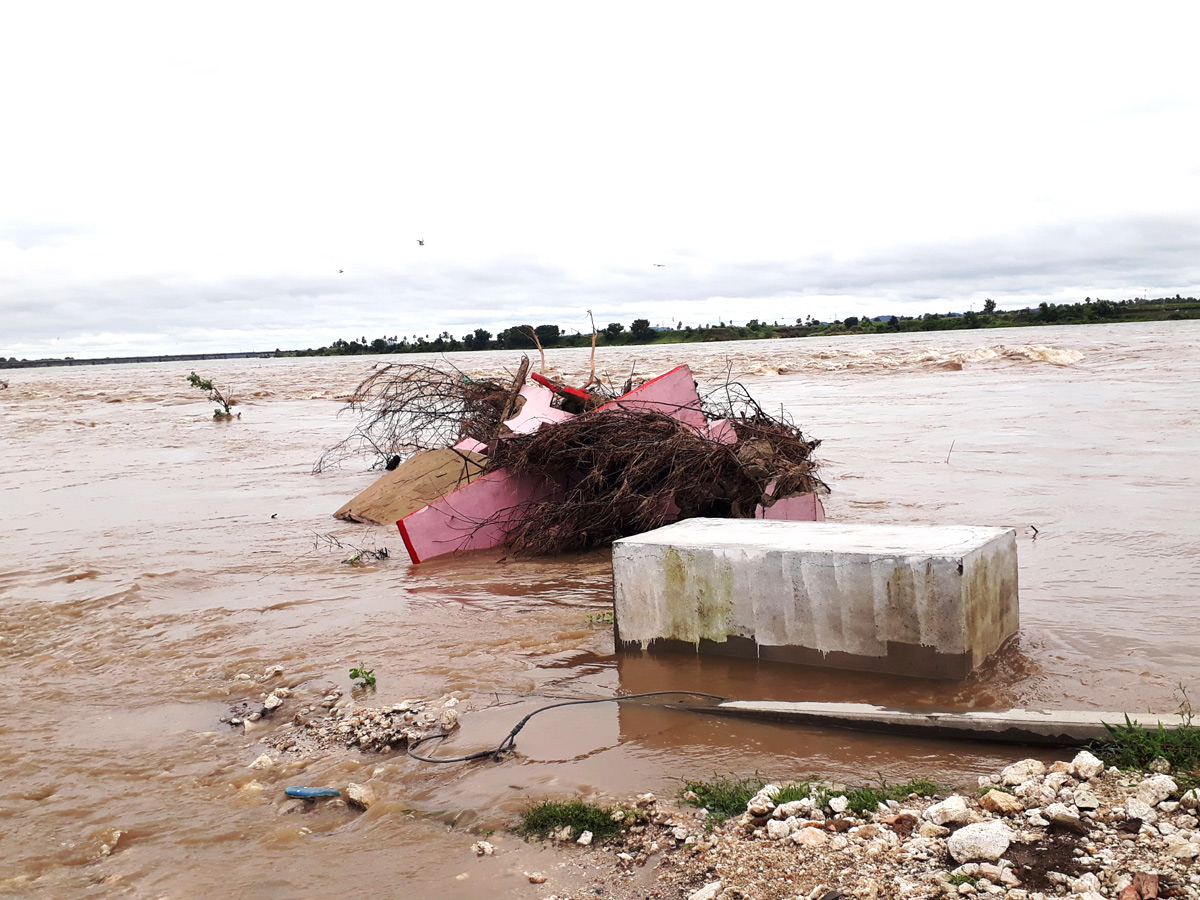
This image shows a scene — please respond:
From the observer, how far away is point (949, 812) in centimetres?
266

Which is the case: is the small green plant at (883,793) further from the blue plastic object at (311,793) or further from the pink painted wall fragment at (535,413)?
the pink painted wall fragment at (535,413)

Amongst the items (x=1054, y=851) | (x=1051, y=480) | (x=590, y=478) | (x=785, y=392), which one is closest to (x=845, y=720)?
(x=1054, y=851)

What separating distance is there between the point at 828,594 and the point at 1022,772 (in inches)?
49.9

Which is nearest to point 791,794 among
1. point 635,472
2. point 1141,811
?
point 1141,811

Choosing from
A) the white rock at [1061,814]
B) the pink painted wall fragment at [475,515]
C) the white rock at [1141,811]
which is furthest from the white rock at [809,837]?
the pink painted wall fragment at [475,515]

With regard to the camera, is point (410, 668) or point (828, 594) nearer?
point (828, 594)

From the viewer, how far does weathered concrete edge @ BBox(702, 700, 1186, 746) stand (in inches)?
125

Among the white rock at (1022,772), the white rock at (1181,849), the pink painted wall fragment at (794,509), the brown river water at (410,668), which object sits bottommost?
the brown river water at (410,668)

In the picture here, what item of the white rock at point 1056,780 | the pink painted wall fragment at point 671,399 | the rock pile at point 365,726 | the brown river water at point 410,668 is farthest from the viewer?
the pink painted wall fragment at point 671,399

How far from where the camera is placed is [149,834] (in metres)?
3.10

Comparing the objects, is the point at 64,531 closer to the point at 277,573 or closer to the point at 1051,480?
the point at 277,573

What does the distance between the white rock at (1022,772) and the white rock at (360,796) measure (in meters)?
2.09

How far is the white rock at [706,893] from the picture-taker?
244 centimetres

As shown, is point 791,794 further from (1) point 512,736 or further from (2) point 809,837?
(1) point 512,736
